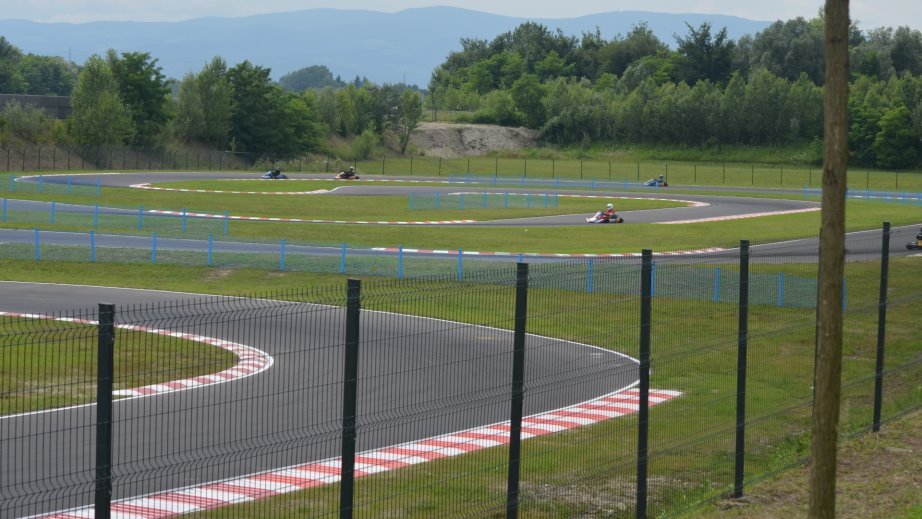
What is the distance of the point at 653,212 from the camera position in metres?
69.7

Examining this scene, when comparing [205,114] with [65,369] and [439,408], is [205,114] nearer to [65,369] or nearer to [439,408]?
[65,369]

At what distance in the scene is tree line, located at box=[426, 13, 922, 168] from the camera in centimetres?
12988

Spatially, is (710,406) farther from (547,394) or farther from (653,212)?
(653,212)

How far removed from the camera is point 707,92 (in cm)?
14250

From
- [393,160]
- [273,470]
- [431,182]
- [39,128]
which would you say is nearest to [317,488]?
[273,470]

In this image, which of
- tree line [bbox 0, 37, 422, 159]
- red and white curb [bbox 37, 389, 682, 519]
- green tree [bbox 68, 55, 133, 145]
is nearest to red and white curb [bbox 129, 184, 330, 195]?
tree line [bbox 0, 37, 422, 159]

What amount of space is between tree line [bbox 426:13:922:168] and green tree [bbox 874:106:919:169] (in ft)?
0.33

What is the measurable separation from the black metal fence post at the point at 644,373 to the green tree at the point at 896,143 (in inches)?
4628

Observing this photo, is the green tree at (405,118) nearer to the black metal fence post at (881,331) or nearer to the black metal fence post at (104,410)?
the black metal fence post at (881,331)

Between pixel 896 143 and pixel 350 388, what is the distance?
122 meters

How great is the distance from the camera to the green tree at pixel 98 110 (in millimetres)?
106812

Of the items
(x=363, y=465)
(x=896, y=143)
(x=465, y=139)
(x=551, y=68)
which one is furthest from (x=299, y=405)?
(x=551, y=68)

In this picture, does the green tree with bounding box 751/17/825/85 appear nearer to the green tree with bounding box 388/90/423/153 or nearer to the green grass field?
the green tree with bounding box 388/90/423/153

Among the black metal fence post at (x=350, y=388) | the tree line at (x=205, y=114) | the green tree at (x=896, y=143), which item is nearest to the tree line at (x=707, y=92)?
the green tree at (x=896, y=143)
